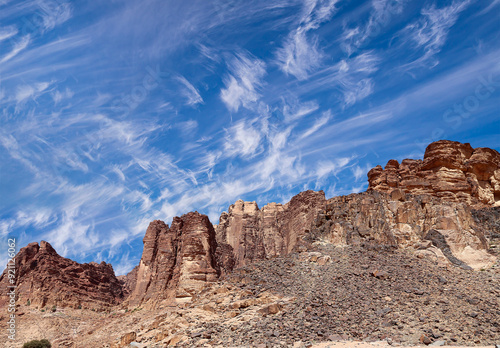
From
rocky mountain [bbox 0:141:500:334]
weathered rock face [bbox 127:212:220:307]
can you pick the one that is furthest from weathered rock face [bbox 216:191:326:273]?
weathered rock face [bbox 127:212:220:307]

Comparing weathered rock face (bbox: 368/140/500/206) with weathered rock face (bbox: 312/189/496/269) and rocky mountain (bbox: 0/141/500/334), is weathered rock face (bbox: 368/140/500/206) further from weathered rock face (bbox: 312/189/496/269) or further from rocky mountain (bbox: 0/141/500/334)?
weathered rock face (bbox: 312/189/496/269)

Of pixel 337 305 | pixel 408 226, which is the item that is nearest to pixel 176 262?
pixel 408 226

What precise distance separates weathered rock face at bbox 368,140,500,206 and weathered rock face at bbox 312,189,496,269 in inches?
442

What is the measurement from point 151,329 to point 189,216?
90.5 ft

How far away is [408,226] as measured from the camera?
37656mm

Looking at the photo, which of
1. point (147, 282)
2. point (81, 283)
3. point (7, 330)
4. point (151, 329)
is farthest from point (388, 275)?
point (81, 283)

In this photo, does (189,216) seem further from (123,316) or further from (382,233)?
(382,233)

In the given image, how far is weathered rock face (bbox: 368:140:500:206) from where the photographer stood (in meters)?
49.8

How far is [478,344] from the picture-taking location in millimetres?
19578

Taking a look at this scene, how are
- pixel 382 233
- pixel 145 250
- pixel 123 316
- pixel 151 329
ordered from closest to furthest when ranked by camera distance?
pixel 151 329 → pixel 382 233 → pixel 123 316 → pixel 145 250

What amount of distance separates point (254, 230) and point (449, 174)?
44.0 meters

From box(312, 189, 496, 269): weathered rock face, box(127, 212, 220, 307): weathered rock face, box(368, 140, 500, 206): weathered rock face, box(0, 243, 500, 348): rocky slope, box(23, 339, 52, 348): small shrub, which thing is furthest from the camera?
box(368, 140, 500, 206): weathered rock face

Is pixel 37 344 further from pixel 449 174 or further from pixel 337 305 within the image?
pixel 449 174

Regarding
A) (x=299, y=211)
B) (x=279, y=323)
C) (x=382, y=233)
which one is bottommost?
(x=279, y=323)
